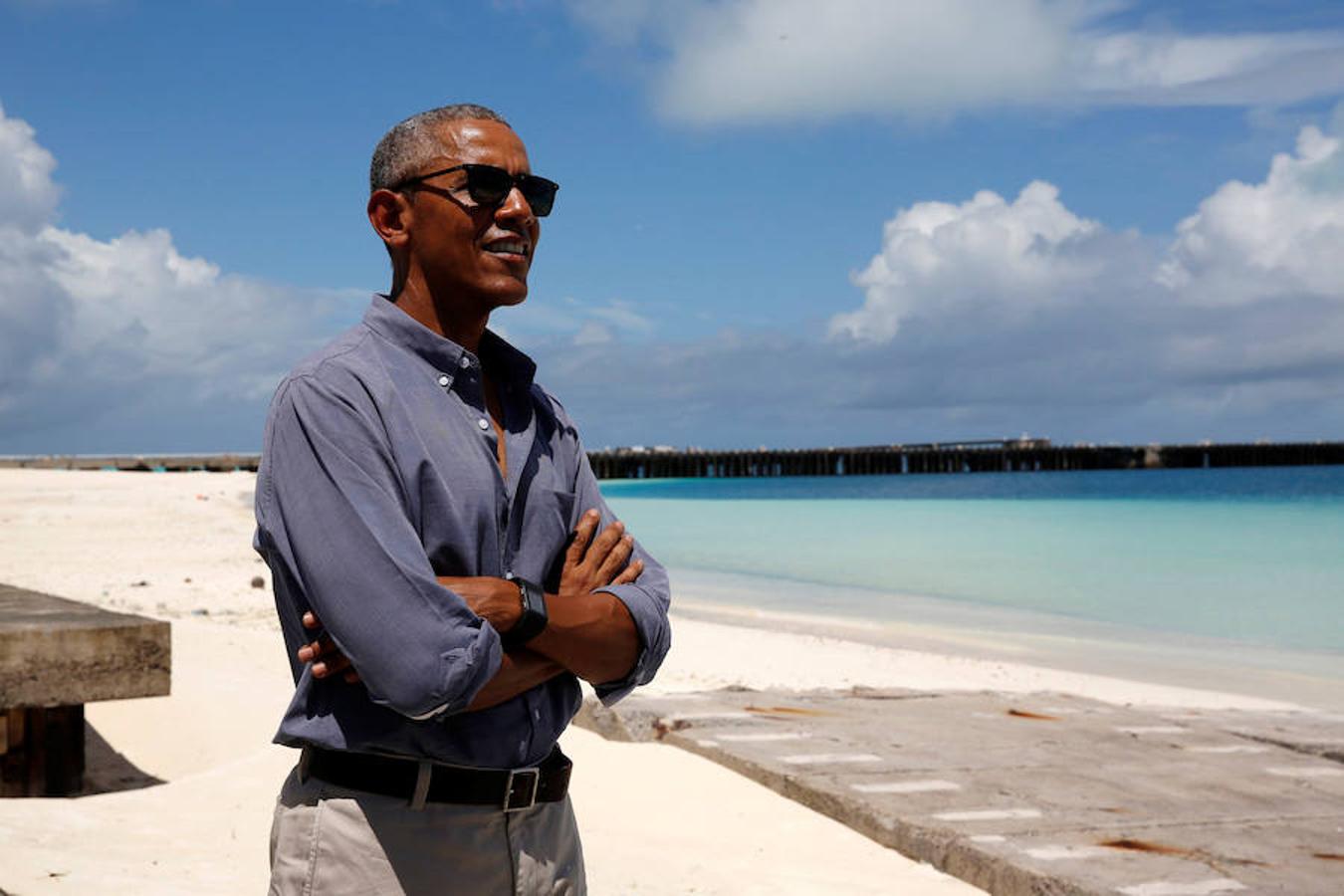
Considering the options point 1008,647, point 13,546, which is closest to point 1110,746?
point 1008,647

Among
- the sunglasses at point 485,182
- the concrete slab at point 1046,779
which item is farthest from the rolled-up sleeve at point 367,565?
the concrete slab at point 1046,779

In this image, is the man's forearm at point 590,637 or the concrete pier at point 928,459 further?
the concrete pier at point 928,459

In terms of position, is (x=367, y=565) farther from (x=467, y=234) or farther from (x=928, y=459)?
(x=928, y=459)

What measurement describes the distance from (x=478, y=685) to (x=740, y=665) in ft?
30.4

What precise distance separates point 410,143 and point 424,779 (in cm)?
96

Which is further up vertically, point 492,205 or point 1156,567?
point 492,205

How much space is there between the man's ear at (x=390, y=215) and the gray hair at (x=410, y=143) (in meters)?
0.03

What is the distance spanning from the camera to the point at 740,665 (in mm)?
10883

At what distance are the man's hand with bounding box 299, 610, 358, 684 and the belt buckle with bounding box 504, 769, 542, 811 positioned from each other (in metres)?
0.28

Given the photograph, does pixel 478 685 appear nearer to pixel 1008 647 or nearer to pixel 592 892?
pixel 592 892

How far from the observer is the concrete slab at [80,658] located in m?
4.93

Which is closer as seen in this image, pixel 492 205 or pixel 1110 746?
pixel 492 205

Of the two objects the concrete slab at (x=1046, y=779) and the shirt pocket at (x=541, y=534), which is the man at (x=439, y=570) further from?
the concrete slab at (x=1046, y=779)

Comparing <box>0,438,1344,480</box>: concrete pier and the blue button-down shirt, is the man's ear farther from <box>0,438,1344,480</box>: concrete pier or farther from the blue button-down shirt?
<box>0,438,1344,480</box>: concrete pier
